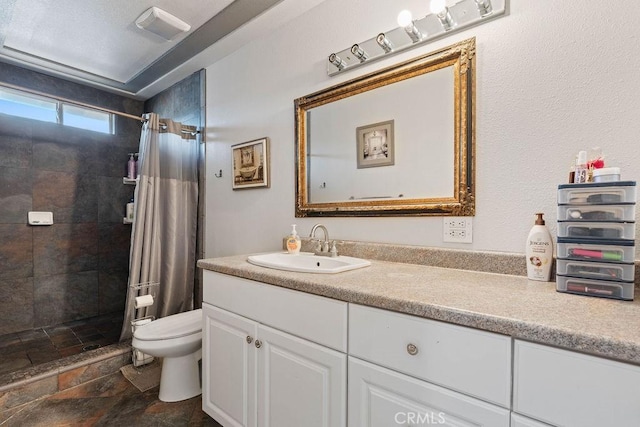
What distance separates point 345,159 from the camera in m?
1.65

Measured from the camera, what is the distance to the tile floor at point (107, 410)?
1.56 meters

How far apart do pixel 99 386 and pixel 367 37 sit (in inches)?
101

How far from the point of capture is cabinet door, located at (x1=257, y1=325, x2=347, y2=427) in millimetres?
990

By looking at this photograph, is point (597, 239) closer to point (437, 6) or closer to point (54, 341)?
point (437, 6)

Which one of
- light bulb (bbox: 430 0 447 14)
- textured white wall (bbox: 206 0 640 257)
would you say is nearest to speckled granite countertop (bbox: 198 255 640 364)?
textured white wall (bbox: 206 0 640 257)

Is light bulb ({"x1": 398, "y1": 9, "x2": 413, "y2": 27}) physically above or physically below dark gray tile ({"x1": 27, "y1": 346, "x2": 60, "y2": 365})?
above

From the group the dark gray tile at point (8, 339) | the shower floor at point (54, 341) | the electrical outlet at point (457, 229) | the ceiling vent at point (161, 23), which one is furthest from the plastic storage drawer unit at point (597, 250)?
the dark gray tile at point (8, 339)

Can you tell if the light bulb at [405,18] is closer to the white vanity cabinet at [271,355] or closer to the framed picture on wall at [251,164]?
the framed picture on wall at [251,164]

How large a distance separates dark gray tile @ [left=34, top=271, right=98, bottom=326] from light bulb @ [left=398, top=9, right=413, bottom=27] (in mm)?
3239

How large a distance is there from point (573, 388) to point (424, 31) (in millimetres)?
1354

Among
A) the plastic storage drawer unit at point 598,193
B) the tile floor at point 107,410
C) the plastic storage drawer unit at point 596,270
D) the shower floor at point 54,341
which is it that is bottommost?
the tile floor at point 107,410

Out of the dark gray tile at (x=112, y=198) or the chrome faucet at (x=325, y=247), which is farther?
the dark gray tile at (x=112, y=198)

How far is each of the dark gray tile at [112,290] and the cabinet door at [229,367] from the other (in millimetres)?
2056

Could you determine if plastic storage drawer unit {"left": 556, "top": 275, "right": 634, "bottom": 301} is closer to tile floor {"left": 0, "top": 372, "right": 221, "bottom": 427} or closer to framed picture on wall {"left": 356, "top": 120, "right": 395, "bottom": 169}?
framed picture on wall {"left": 356, "top": 120, "right": 395, "bottom": 169}
